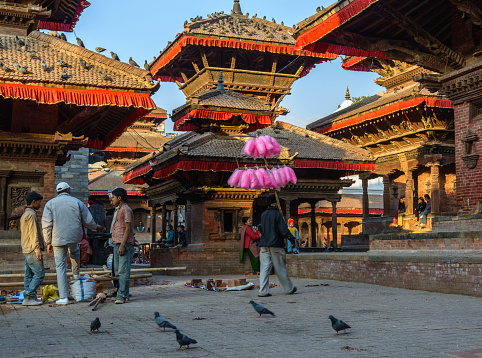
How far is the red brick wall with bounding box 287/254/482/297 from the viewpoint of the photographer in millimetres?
9148

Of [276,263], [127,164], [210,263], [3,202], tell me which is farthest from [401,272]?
[127,164]

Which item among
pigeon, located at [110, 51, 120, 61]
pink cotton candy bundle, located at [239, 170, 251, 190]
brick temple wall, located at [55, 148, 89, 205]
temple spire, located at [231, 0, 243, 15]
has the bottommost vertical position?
pink cotton candy bundle, located at [239, 170, 251, 190]

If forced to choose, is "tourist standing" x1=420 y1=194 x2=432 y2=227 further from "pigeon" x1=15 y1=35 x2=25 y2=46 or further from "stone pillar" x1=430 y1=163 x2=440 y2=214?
"pigeon" x1=15 y1=35 x2=25 y2=46

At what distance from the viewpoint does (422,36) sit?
15.9 m

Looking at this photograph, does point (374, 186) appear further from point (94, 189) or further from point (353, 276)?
point (353, 276)

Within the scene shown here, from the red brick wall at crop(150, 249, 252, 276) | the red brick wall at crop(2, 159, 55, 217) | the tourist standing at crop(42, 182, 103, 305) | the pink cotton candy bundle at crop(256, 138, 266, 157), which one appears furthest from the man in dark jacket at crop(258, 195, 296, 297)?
the red brick wall at crop(150, 249, 252, 276)

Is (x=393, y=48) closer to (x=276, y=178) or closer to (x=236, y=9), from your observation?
(x=276, y=178)

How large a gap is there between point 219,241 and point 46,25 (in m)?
10.6

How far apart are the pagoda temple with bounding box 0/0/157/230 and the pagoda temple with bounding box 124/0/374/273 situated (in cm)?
434

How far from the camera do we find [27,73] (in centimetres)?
1427

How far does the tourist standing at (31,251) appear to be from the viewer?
9.33 meters

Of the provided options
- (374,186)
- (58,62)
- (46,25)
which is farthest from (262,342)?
(374,186)

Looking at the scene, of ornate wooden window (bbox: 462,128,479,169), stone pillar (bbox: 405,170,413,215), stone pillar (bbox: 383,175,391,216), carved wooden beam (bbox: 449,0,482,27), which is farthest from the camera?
stone pillar (bbox: 383,175,391,216)

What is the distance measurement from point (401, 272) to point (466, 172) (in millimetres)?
5700
